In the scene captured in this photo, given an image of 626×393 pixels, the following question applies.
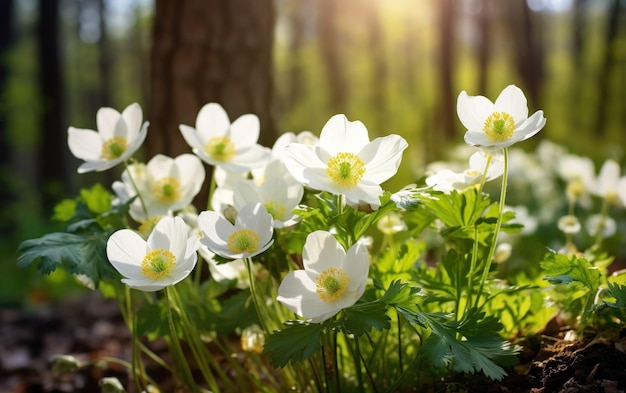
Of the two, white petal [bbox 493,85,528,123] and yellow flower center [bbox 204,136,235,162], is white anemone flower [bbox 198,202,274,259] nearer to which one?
yellow flower center [bbox 204,136,235,162]

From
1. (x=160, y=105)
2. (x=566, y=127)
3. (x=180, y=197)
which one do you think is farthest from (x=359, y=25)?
(x=180, y=197)

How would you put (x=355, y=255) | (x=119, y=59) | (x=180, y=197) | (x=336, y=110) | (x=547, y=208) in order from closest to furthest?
(x=355, y=255), (x=180, y=197), (x=547, y=208), (x=336, y=110), (x=119, y=59)

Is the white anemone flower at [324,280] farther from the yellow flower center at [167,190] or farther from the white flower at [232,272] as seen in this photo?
the yellow flower center at [167,190]

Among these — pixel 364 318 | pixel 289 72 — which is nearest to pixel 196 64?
pixel 364 318

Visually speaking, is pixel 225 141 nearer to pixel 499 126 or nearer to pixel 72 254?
pixel 72 254

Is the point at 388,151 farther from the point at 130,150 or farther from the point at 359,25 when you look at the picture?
the point at 359,25

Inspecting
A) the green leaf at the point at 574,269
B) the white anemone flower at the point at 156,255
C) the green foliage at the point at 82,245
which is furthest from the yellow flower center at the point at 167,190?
the green leaf at the point at 574,269
